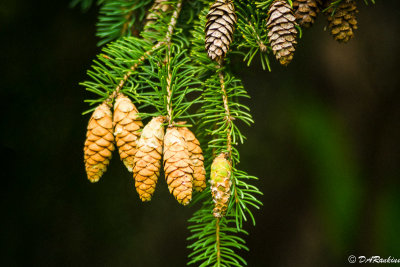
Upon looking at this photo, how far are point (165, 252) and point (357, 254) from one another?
0.81 meters

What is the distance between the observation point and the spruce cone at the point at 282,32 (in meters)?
0.52

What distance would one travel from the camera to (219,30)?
1.82ft

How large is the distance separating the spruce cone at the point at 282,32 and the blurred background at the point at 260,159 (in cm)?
62

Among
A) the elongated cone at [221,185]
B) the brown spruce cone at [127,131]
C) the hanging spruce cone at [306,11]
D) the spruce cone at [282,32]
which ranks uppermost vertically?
the hanging spruce cone at [306,11]

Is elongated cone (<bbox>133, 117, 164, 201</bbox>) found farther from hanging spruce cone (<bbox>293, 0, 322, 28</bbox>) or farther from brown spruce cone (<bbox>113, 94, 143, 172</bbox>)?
hanging spruce cone (<bbox>293, 0, 322, 28</bbox>)

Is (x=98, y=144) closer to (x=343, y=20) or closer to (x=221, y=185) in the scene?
(x=221, y=185)

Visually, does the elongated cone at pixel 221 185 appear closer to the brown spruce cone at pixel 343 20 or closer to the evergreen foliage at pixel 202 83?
the evergreen foliage at pixel 202 83

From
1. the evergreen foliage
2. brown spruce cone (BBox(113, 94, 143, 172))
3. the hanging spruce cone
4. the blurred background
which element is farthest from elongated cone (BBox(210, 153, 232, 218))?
the blurred background

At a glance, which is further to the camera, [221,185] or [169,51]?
[169,51]

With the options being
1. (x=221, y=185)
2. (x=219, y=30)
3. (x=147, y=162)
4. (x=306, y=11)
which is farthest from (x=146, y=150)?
(x=306, y=11)

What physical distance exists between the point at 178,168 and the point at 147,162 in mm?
54

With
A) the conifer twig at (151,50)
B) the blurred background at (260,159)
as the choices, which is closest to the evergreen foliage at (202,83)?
the conifer twig at (151,50)

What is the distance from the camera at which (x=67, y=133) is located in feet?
4.12

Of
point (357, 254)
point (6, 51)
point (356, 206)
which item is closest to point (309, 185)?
point (356, 206)
